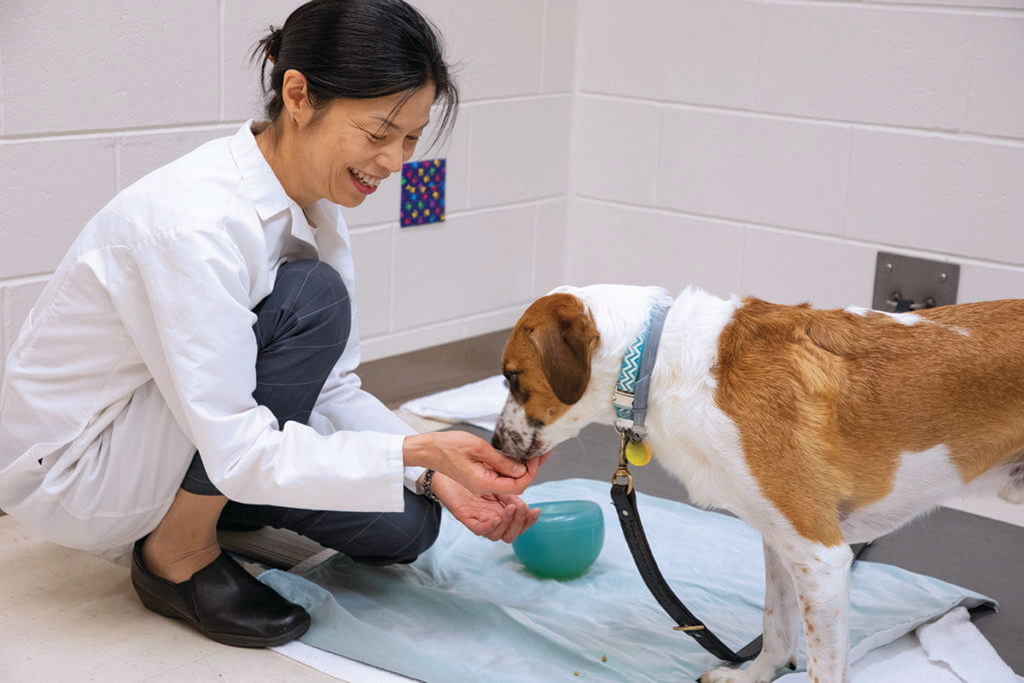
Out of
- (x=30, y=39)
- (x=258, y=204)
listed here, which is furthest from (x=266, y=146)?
(x=30, y=39)

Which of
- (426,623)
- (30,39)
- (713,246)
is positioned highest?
(30,39)

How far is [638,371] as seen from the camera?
1.86 metres

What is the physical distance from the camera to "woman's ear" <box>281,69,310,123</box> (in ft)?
6.29

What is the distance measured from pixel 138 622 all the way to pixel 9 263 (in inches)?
35.6

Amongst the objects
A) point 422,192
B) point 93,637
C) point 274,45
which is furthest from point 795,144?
point 93,637

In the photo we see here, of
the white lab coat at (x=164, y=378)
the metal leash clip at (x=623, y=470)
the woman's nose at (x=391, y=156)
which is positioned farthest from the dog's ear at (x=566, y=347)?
the woman's nose at (x=391, y=156)

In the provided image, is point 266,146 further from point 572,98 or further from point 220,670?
point 572,98

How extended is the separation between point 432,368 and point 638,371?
1.88 meters

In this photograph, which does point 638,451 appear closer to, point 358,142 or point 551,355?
point 551,355

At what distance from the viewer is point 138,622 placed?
2164 mm

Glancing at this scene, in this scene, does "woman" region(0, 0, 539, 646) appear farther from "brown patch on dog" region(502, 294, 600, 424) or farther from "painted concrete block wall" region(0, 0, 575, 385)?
"painted concrete block wall" region(0, 0, 575, 385)

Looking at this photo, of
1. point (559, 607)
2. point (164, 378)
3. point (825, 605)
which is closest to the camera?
point (825, 605)

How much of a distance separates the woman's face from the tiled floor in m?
0.85

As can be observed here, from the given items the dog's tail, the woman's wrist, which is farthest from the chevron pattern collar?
the dog's tail
